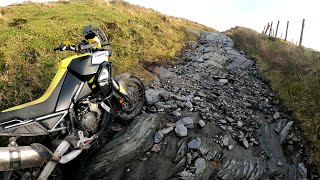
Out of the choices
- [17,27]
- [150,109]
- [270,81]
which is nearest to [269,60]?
[270,81]

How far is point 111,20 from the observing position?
48.5 feet

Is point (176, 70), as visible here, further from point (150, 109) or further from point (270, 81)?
point (150, 109)

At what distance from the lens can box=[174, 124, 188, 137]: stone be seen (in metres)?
7.32

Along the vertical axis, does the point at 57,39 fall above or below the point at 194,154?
above

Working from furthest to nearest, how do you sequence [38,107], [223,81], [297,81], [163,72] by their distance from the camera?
[163,72]
[223,81]
[297,81]
[38,107]

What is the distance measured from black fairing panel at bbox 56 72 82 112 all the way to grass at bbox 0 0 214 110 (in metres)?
2.25

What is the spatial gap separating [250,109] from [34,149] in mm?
5746

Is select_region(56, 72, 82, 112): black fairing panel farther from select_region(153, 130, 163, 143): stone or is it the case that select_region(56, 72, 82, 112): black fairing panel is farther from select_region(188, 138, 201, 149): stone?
select_region(188, 138, 201, 149): stone

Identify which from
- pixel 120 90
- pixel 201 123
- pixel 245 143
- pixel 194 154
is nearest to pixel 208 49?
pixel 201 123

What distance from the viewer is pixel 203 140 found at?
7.39 m

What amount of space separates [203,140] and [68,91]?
10.3ft

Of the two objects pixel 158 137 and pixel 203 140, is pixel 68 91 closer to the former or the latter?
pixel 158 137

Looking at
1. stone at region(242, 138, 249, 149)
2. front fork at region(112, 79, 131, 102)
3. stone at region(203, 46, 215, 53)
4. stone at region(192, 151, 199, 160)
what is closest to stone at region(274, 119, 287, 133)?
stone at region(242, 138, 249, 149)

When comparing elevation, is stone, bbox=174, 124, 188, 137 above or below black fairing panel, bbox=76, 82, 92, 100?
below
